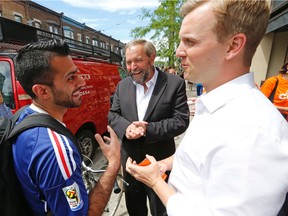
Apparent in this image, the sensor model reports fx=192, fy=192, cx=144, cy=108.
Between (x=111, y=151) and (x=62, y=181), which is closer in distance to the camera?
(x=62, y=181)

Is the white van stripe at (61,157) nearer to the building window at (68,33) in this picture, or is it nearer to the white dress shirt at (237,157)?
the white dress shirt at (237,157)

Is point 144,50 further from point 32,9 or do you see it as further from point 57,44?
point 32,9

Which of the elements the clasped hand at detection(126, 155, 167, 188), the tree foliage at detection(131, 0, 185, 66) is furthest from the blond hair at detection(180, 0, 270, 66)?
the tree foliage at detection(131, 0, 185, 66)

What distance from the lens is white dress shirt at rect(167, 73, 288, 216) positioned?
25.1 inches

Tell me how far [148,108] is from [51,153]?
118 cm

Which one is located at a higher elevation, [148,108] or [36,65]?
[36,65]

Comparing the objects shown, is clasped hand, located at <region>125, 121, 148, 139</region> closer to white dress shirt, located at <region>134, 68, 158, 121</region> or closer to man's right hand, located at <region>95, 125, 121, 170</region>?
white dress shirt, located at <region>134, 68, 158, 121</region>

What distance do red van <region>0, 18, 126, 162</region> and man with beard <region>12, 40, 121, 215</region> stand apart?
1764mm

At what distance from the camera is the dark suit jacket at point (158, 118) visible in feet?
6.29

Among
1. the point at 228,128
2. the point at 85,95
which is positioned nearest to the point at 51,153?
the point at 228,128

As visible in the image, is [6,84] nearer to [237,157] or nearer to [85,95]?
[85,95]

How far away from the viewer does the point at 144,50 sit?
2.08 metres

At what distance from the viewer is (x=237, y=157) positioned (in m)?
0.65

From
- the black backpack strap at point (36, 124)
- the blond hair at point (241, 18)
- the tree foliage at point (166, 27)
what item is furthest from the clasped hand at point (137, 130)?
the tree foliage at point (166, 27)
